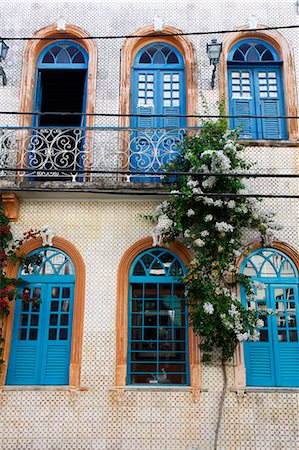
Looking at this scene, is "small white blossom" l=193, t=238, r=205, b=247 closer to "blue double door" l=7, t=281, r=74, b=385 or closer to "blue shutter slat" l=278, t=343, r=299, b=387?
"blue shutter slat" l=278, t=343, r=299, b=387

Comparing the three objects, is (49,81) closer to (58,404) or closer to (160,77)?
(160,77)

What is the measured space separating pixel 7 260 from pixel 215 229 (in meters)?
4.04

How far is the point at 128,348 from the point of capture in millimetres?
8586

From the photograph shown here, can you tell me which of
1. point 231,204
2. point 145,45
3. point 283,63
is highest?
point 145,45

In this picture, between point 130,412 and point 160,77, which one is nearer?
point 130,412

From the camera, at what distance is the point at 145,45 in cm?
1064

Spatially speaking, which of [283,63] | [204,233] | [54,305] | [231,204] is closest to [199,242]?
[204,233]

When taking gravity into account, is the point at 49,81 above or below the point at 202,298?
above

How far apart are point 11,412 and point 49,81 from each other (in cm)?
790

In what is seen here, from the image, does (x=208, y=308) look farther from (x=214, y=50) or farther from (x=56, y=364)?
(x=214, y=50)

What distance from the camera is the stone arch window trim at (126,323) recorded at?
27.3ft

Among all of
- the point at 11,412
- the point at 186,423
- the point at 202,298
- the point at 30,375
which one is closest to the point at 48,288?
the point at 30,375

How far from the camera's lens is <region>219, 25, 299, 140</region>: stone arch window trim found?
32.5ft

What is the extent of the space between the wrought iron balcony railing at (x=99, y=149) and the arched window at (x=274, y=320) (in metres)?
2.80
